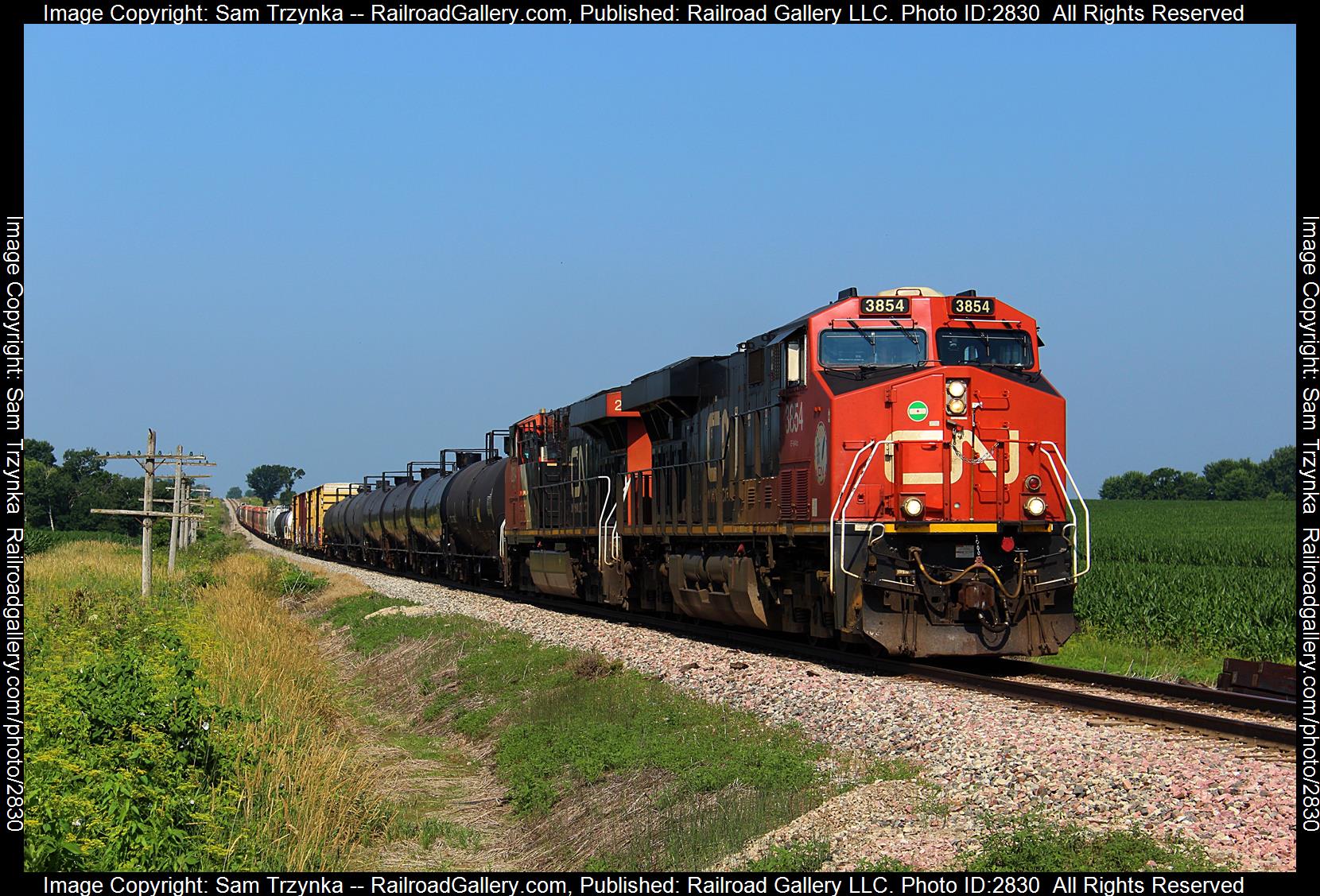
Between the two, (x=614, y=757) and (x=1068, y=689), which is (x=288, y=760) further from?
(x=1068, y=689)

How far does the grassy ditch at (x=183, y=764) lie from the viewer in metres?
7.94

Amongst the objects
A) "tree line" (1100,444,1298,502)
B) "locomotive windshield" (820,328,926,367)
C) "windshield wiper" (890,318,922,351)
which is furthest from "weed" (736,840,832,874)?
"tree line" (1100,444,1298,502)

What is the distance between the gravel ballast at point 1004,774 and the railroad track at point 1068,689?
249mm

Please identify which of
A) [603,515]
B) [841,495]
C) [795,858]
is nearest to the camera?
[795,858]

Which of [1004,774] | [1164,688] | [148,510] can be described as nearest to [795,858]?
[1004,774]

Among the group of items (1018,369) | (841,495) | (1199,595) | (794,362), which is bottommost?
(1199,595)

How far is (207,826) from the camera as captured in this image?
9.11m

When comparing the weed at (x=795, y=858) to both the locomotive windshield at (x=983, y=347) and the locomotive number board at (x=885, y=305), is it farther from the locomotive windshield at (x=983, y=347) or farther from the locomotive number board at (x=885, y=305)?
the locomotive number board at (x=885, y=305)

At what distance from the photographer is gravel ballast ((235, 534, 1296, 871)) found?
7113 mm

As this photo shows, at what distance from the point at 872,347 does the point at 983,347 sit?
4.17 feet

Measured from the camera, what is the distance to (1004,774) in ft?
27.8

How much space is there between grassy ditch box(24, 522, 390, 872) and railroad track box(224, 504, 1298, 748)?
5.67 meters
